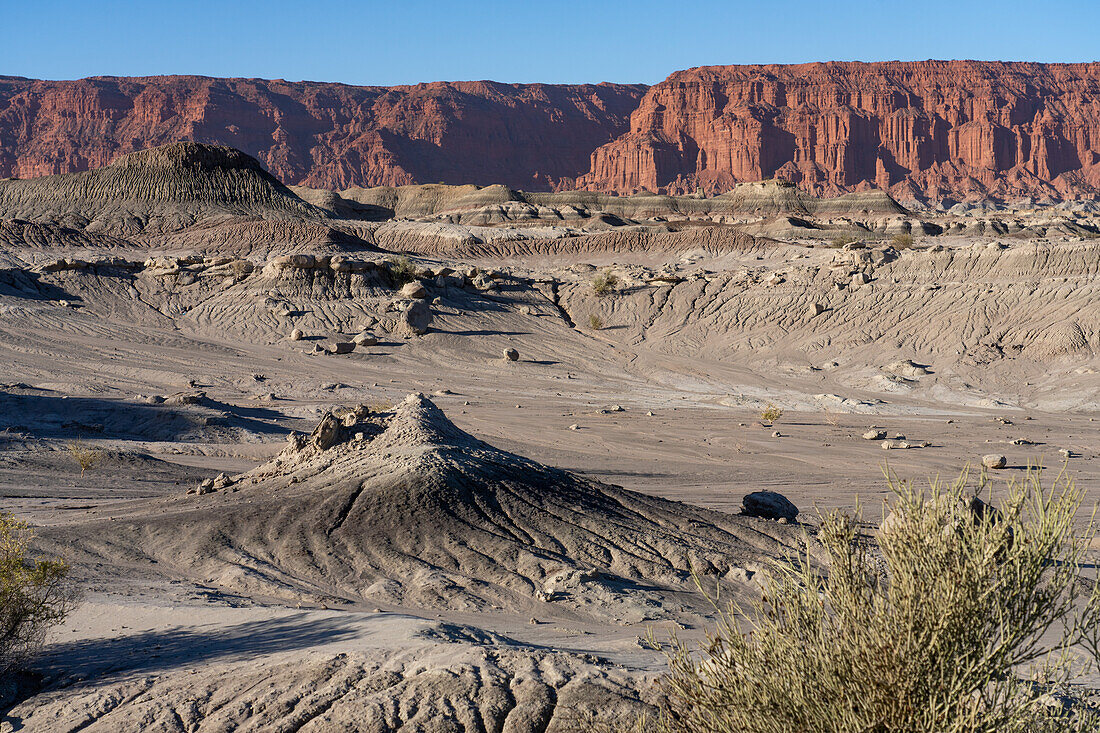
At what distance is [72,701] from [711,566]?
6394 mm

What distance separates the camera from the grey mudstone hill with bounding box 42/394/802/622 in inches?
344

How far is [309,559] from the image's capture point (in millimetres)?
9344

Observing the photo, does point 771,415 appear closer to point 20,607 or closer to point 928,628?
point 20,607

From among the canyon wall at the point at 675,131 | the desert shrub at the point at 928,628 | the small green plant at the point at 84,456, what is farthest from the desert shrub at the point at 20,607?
the canyon wall at the point at 675,131

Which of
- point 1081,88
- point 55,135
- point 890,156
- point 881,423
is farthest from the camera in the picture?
point 1081,88

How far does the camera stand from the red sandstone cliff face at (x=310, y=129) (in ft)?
429

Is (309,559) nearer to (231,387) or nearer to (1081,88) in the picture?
(231,387)

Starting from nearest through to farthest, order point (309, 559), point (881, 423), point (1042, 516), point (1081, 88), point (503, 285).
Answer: point (1042, 516), point (309, 559), point (881, 423), point (503, 285), point (1081, 88)

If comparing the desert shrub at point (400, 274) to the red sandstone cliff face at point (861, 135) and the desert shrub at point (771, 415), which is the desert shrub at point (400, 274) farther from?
the red sandstone cliff face at point (861, 135)

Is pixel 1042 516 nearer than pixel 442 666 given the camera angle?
Yes

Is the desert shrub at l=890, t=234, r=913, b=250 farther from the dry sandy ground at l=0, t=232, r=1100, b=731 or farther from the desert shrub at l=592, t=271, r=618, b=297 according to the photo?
the desert shrub at l=592, t=271, r=618, b=297

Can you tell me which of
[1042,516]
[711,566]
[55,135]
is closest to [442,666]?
[1042,516]

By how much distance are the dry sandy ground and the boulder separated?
3.05 ft

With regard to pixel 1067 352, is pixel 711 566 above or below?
below
